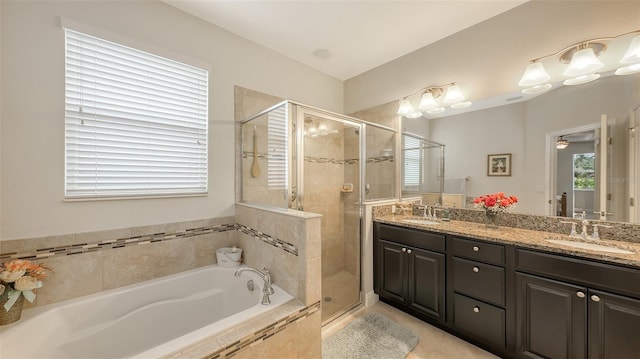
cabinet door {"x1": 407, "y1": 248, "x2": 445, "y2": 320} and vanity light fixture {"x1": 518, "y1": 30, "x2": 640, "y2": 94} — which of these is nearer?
vanity light fixture {"x1": 518, "y1": 30, "x2": 640, "y2": 94}

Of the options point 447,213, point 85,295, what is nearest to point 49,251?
point 85,295

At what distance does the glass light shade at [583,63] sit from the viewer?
1642mm

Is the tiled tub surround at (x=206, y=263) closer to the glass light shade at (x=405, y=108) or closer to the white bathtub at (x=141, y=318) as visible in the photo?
the white bathtub at (x=141, y=318)

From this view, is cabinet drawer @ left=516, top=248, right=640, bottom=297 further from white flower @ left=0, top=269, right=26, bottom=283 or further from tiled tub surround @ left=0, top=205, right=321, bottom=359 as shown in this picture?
white flower @ left=0, top=269, right=26, bottom=283

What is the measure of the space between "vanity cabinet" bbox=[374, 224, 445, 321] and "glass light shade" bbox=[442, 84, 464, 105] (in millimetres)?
1397

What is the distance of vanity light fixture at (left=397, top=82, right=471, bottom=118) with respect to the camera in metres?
2.33

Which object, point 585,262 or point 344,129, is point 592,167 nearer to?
point 585,262

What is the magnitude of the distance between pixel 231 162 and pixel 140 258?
1.10m

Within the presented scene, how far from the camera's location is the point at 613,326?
4.17 ft

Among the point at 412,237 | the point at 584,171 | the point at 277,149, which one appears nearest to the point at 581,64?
the point at 584,171

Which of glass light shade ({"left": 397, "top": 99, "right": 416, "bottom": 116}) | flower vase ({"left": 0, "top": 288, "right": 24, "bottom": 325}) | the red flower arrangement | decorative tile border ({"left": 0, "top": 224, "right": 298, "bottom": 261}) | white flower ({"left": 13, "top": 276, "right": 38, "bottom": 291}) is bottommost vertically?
flower vase ({"left": 0, "top": 288, "right": 24, "bottom": 325})

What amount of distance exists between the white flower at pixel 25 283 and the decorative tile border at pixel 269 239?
1284mm

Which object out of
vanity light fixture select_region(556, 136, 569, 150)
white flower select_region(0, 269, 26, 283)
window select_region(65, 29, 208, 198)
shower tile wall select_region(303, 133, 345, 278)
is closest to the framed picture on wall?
vanity light fixture select_region(556, 136, 569, 150)

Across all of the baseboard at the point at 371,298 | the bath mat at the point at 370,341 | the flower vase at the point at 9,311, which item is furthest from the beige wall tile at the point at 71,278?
the baseboard at the point at 371,298
